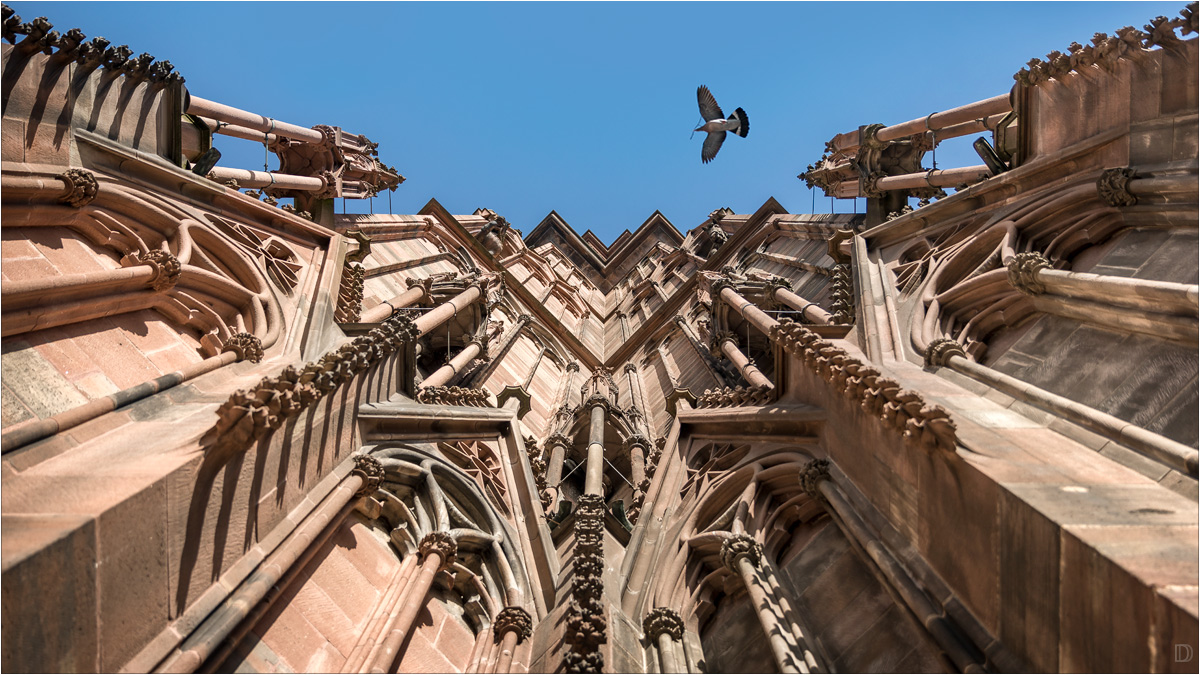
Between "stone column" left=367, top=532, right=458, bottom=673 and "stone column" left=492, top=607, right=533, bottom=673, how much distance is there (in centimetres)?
84

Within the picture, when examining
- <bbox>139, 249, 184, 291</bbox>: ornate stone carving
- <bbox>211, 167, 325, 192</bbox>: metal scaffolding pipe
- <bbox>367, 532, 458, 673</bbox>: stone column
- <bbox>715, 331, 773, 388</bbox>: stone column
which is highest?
<bbox>211, 167, 325, 192</bbox>: metal scaffolding pipe

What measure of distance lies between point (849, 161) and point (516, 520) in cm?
2014

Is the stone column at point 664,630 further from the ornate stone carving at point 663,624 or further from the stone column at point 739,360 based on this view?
the stone column at point 739,360

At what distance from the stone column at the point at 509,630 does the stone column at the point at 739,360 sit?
6.95m

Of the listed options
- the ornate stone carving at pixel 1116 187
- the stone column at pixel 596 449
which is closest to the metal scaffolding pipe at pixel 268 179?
the stone column at pixel 596 449

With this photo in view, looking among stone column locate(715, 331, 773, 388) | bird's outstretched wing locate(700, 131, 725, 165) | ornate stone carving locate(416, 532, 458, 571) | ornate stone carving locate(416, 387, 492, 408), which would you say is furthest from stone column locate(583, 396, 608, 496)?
bird's outstretched wing locate(700, 131, 725, 165)

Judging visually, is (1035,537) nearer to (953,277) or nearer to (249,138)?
(953,277)

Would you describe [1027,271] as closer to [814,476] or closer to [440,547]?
[814,476]

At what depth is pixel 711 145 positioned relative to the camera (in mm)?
33688

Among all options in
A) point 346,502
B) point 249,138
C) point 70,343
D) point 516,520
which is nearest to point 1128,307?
point 516,520

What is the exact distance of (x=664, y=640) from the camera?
26.8ft

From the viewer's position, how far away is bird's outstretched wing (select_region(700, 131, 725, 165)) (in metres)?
33.2

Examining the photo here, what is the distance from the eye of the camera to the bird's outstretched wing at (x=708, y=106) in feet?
113

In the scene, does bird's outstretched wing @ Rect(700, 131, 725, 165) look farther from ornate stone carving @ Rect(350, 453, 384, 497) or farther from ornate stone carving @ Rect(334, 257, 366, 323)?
ornate stone carving @ Rect(350, 453, 384, 497)
